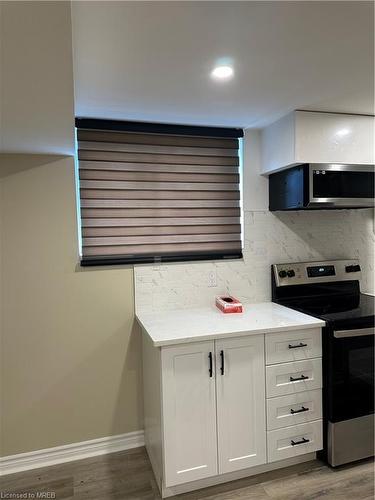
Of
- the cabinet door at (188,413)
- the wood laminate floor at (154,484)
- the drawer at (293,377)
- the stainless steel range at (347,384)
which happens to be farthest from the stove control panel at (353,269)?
the cabinet door at (188,413)

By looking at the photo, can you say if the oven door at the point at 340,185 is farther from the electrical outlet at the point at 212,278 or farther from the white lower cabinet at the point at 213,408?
the white lower cabinet at the point at 213,408

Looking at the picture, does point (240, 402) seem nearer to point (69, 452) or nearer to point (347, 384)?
point (347, 384)

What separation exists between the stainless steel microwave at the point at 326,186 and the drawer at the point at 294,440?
4.45ft

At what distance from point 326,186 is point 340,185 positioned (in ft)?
0.39

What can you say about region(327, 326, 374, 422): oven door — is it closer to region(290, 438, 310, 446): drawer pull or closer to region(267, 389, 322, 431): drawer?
region(267, 389, 322, 431): drawer

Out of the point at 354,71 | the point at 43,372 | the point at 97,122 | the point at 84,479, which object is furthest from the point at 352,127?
the point at 84,479

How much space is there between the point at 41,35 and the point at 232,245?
1.89m

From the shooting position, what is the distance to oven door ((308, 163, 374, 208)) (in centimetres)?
218

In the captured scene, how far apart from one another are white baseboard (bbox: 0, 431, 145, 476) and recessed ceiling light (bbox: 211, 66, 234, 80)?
7.37 ft

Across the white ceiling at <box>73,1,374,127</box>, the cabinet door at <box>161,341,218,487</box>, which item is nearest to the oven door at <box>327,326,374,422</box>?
the cabinet door at <box>161,341,218,487</box>

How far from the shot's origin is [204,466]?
73.7 inches

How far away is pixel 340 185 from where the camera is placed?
2.26 meters

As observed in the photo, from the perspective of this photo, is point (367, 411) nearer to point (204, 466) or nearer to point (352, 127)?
point (204, 466)

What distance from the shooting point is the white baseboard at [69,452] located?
2100 mm
